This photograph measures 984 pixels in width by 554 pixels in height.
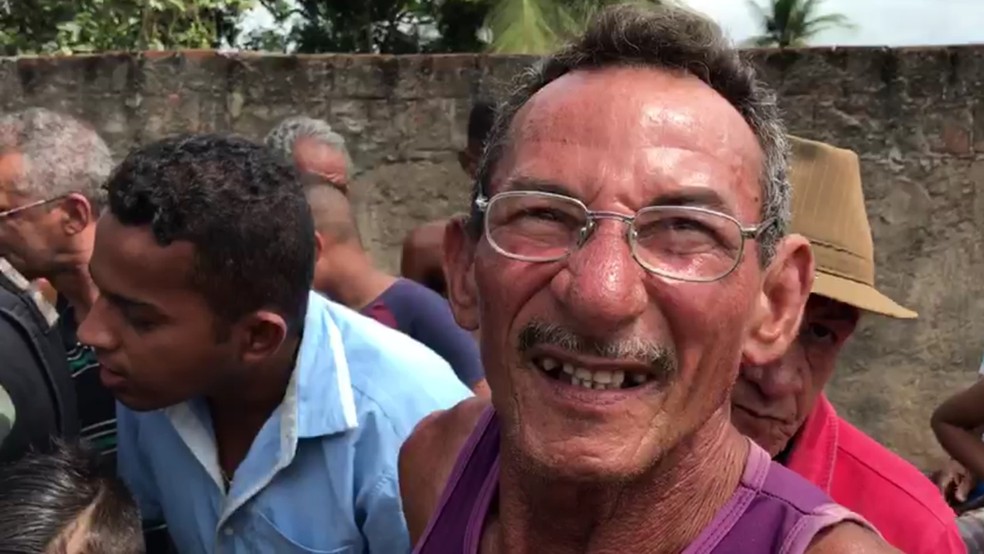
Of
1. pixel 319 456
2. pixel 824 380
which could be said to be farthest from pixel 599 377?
pixel 319 456

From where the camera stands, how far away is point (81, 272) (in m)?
3.25

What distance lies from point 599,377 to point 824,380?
0.87m

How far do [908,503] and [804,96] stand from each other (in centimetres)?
330

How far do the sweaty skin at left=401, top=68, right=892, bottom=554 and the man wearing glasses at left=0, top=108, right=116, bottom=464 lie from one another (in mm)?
2121

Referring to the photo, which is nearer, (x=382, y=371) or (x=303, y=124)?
(x=382, y=371)

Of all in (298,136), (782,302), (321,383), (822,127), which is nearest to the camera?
(782,302)

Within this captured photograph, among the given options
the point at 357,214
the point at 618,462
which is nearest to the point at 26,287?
the point at 618,462

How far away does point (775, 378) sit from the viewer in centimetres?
193

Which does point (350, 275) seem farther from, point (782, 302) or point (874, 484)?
point (782, 302)

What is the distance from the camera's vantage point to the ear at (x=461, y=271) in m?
1.55

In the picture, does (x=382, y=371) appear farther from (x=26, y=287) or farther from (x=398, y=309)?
(x=398, y=309)

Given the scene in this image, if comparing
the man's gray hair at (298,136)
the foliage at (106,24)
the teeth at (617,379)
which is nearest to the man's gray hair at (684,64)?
the teeth at (617,379)

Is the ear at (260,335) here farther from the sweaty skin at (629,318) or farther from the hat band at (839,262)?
the hat band at (839,262)

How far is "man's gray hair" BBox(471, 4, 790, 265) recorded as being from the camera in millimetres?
1339
